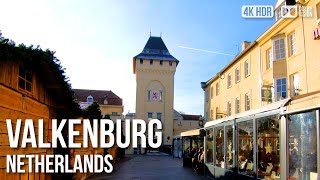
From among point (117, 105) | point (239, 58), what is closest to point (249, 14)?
point (239, 58)

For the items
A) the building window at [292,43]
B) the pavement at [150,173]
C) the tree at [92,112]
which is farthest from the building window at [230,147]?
the building window at [292,43]

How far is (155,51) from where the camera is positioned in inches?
3339

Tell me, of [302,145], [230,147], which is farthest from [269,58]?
[302,145]

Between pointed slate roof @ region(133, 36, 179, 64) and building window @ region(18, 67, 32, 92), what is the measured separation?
71806mm

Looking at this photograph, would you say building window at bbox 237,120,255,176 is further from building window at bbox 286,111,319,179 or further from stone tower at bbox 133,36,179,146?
stone tower at bbox 133,36,179,146

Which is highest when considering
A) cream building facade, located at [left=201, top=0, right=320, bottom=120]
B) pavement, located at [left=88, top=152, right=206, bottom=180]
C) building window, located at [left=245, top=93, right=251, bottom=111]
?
cream building facade, located at [left=201, top=0, right=320, bottom=120]

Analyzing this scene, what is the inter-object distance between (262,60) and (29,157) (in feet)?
82.4

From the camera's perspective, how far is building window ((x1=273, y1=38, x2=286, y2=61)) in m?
28.5

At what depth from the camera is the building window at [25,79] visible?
938cm

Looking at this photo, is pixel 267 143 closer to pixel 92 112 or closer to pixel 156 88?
pixel 92 112

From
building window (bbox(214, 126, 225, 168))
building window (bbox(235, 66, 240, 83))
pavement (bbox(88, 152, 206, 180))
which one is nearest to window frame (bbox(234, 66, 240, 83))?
building window (bbox(235, 66, 240, 83))

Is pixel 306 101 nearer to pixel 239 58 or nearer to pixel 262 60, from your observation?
pixel 262 60

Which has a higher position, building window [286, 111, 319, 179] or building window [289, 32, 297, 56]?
building window [289, 32, 297, 56]

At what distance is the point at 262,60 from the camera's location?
105ft
